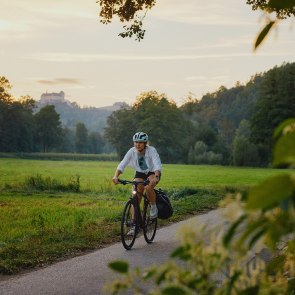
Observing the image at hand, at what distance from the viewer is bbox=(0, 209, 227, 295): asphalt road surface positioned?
6703 mm

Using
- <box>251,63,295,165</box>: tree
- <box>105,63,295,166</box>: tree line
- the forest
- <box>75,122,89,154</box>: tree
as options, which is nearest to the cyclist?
the forest

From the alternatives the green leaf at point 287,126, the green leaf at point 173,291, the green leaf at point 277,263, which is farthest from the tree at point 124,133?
the green leaf at point 173,291

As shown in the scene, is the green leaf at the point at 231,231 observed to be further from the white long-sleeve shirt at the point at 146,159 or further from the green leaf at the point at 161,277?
the white long-sleeve shirt at the point at 146,159

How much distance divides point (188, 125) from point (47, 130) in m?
34.7

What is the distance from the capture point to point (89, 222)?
535 inches

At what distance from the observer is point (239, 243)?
2.90 feet

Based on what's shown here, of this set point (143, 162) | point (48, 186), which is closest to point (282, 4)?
point (143, 162)

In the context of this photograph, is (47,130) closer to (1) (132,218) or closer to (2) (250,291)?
(1) (132,218)

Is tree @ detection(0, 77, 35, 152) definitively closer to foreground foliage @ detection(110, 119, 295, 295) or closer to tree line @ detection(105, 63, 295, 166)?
tree line @ detection(105, 63, 295, 166)

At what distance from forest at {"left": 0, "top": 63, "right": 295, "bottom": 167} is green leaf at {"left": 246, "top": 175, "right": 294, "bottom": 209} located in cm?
6944

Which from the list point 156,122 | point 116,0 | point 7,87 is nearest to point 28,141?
point 7,87

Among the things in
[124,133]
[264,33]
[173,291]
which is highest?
[124,133]

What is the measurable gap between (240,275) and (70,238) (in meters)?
10.0

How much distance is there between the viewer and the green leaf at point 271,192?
768mm
